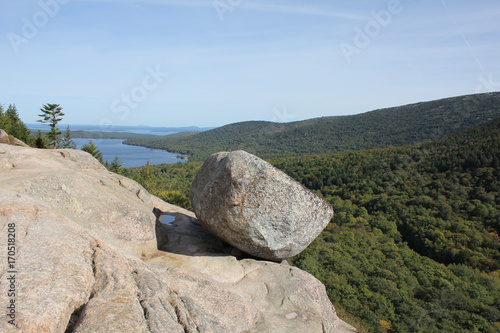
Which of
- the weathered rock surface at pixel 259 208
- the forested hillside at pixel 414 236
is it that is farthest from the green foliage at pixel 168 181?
the weathered rock surface at pixel 259 208

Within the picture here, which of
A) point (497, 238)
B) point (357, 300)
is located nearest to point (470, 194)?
point (497, 238)

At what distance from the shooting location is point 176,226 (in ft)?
46.1

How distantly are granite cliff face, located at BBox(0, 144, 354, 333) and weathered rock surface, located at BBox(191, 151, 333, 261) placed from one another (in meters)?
1.22

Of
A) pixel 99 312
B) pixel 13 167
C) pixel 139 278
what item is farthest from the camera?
pixel 13 167

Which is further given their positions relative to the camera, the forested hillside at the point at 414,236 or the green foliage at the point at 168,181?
the green foliage at the point at 168,181

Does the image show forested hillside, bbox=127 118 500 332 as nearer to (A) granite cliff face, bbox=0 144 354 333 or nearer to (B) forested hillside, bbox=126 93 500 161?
(A) granite cliff face, bbox=0 144 354 333

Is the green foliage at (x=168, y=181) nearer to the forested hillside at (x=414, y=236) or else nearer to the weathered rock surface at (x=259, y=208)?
the forested hillside at (x=414, y=236)

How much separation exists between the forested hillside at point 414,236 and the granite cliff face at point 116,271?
41.0ft

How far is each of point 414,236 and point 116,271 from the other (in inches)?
1845

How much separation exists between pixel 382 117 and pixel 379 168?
84.3 meters

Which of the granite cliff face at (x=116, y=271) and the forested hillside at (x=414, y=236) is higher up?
the granite cliff face at (x=116, y=271)

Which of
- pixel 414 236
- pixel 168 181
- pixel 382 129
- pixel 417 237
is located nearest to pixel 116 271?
pixel 417 237

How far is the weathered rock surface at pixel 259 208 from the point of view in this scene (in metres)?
10.2

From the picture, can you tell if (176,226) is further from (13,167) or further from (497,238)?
(497,238)
